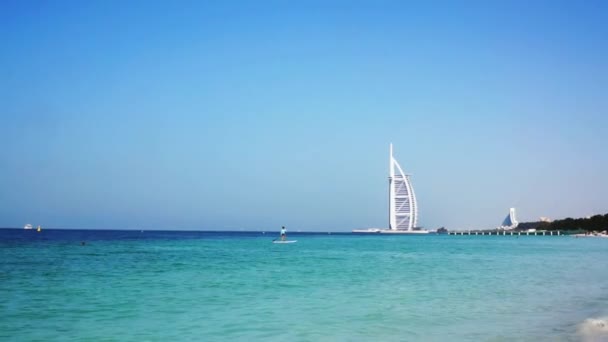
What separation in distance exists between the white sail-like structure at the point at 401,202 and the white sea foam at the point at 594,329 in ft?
536

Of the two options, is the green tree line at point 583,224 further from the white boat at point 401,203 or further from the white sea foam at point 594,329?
the white sea foam at point 594,329

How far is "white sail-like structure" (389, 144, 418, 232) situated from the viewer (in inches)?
6944

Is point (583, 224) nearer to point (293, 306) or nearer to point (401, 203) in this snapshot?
point (401, 203)

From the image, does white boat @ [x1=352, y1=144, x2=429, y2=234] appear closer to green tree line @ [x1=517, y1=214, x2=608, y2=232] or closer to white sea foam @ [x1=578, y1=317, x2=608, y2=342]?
green tree line @ [x1=517, y1=214, x2=608, y2=232]

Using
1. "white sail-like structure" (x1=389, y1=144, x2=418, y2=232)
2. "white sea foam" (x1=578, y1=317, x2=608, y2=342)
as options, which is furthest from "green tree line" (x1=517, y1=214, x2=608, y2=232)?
"white sea foam" (x1=578, y1=317, x2=608, y2=342)

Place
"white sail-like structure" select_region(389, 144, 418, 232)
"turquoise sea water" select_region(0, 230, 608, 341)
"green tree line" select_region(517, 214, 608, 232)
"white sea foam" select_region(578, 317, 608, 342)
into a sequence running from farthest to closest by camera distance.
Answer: "white sail-like structure" select_region(389, 144, 418, 232)
"green tree line" select_region(517, 214, 608, 232)
"turquoise sea water" select_region(0, 230, 608, 341)
"white sea foam" select_region(578, 317, 608, 342)

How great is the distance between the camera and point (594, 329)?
40.0 feet

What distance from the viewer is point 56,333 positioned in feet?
37.9

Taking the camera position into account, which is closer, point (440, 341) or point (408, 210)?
point (440, 341)

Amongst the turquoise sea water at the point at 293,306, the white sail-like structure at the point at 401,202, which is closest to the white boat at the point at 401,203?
the white sail-like structure at the point at 401,202

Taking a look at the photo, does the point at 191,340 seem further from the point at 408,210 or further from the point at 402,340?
the point at 408,210

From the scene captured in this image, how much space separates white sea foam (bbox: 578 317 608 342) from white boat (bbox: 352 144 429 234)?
163m

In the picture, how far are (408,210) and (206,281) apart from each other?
528 ft

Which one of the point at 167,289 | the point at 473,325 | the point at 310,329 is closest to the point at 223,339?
the point at 310,329
